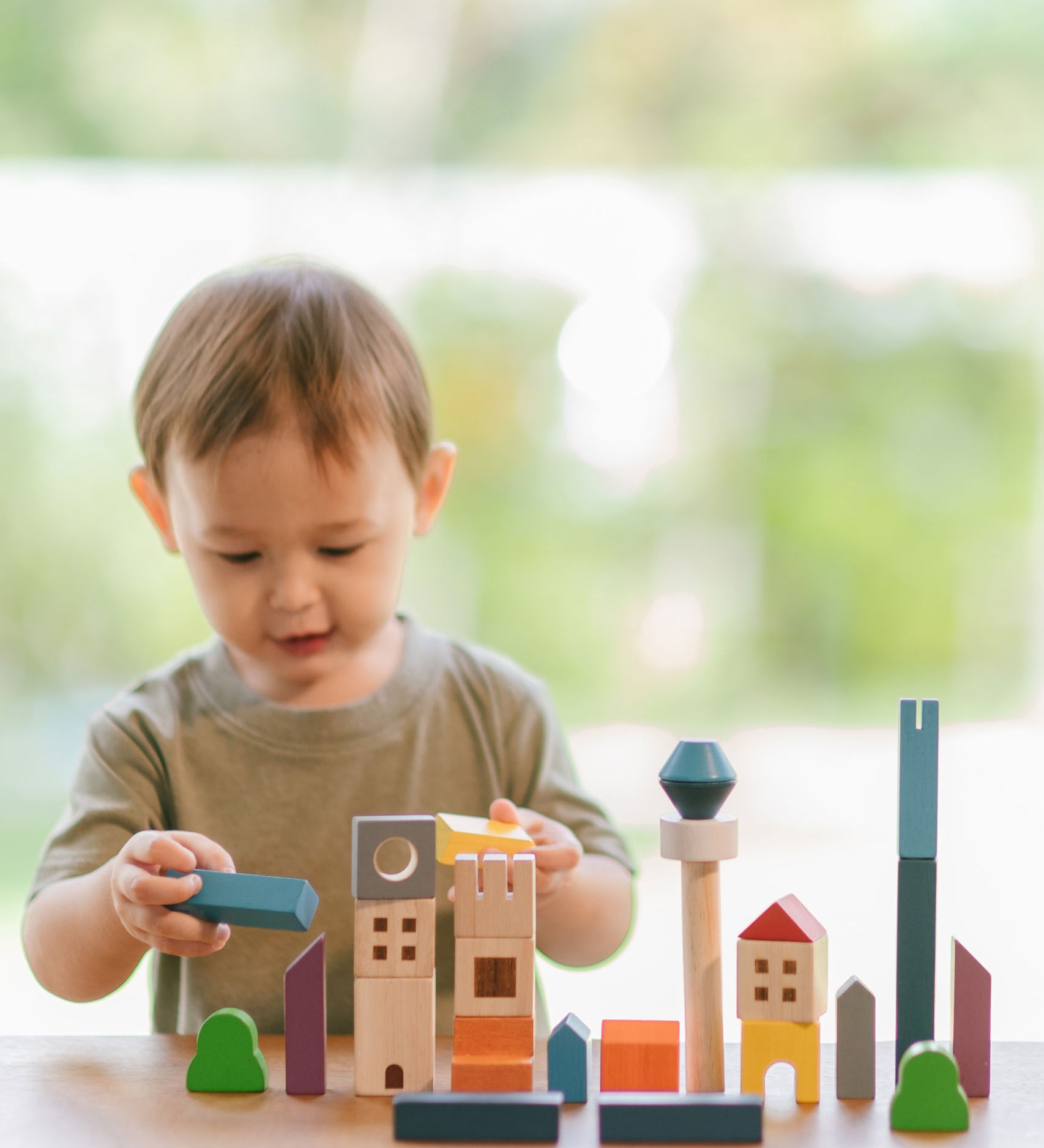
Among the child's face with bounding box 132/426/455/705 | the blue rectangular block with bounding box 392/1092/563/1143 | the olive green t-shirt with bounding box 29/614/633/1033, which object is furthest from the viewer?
the olive green t-shirt with bounding box 29/614/633/1033

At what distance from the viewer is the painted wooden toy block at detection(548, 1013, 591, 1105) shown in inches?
23.2

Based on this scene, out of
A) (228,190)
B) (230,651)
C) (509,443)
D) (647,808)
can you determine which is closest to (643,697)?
(647,808)

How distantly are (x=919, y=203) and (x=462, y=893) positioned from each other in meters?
2.76

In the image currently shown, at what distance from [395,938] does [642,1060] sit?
0.43 ft

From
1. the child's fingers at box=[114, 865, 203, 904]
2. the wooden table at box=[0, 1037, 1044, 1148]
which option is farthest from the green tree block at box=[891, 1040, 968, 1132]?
the child's fingers at box=[114, 865, 203, 904]

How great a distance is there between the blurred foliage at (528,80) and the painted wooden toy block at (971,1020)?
252cm

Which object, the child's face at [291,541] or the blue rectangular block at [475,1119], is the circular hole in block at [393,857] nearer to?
the child's face at [291,541]

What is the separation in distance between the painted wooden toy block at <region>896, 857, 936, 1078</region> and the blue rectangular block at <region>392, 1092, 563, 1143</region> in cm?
17

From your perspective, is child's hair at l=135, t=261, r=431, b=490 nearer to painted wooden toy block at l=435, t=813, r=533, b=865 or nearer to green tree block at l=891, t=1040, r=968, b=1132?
painted wooden toy block at l=435, t=813, r=533, b=865

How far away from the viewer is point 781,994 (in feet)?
1.90

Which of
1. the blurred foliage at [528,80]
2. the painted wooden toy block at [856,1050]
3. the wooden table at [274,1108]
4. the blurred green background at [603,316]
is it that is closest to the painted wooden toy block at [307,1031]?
the wooden table at [274,1108]

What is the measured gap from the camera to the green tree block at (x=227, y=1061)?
0.60 meters

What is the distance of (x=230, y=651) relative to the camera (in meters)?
0.88

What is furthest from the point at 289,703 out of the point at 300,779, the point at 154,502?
the point at 154,502
